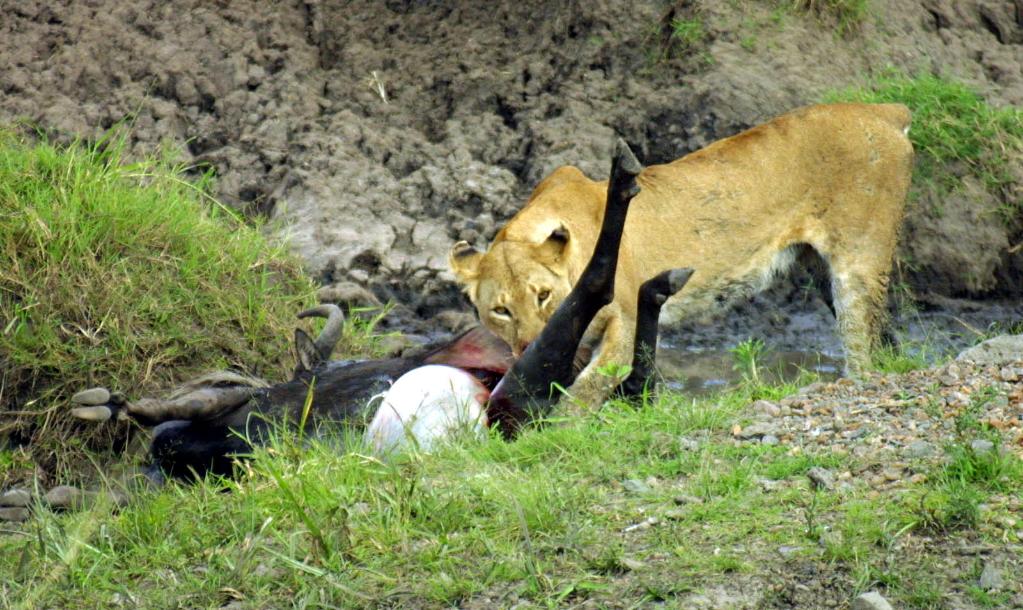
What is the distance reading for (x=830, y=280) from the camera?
24.6 feet

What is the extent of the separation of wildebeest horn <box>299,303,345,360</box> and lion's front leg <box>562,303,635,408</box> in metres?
1.17

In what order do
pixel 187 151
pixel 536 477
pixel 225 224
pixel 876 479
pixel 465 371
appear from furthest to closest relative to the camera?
pixel 187 151 < pixel 225 224 < pixel 465 371 < pixel 536 477 < pixel 876 479

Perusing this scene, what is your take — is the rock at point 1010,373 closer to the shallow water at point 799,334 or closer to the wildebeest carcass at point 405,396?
the wildebeest carcass at point 405,396

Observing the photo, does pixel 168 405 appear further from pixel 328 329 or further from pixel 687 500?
pixel 687 500

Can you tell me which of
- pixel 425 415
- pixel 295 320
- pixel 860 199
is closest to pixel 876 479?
pixel 425 415

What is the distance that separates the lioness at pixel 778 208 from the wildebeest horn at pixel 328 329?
1099mm

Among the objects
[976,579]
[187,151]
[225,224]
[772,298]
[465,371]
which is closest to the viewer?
[976,579]

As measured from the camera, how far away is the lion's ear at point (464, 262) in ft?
21.9

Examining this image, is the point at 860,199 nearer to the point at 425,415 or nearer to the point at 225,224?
the point at 425,415

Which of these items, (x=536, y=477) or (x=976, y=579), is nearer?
(x=976, y=579)

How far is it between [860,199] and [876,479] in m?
3.35

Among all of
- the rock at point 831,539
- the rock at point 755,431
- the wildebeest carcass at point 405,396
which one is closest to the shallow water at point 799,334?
the wildebeest carcass at point 405,396

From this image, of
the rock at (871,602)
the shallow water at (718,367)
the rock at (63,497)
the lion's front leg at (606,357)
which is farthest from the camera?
the shallow water at (718,367)

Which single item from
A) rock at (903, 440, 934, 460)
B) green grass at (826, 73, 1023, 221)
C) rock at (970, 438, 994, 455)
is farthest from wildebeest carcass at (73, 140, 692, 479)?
green grass at (826, 73, 1023, 221)
